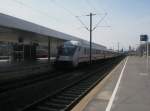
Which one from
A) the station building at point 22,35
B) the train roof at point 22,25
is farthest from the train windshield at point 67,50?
the train roof at point 22,25

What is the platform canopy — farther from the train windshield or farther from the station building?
the train windshield

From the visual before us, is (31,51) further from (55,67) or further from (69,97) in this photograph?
(69,97)

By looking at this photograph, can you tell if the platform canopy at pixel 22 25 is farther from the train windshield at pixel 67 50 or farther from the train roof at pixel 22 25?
the train windshield at pixel 67 50

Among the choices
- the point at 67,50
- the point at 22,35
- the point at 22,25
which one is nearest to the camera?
the point at 22,25

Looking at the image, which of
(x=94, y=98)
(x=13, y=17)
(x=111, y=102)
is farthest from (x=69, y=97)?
(x=13, y=17)

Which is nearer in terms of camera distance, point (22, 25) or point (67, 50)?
point (22, 25)

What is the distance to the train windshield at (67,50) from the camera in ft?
97.6

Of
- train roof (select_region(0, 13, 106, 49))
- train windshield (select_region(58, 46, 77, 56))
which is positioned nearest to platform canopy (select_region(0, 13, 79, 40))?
train roof (select_region(0, 13, 106, 49))

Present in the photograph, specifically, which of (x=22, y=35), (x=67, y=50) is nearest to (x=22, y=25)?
(x=67, y=50)

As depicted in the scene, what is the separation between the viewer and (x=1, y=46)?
169ft

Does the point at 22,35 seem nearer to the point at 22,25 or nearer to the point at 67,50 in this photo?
the point at 22,25

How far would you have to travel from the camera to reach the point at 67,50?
30.2 m

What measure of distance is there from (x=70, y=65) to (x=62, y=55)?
167 cm

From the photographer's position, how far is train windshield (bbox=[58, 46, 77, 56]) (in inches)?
1172
